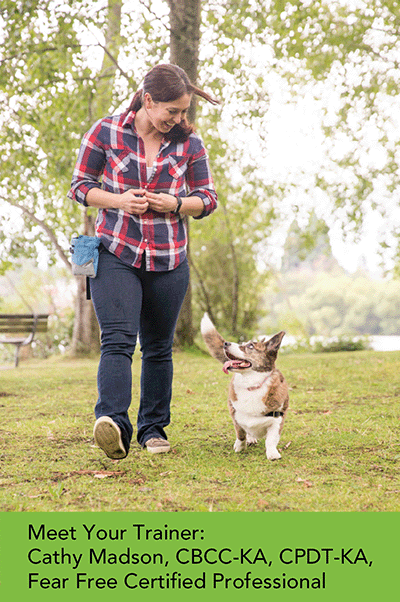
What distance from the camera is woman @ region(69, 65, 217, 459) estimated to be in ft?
9.37

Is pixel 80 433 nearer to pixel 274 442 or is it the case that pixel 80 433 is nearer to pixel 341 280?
pixel 274 442

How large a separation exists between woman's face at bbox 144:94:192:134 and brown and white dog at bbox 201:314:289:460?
117 cm

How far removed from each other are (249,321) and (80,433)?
1325 cm

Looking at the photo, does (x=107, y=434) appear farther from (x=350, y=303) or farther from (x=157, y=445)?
(x=350, y=303)

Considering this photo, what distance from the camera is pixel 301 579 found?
1.96m

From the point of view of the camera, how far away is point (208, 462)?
3.15 m

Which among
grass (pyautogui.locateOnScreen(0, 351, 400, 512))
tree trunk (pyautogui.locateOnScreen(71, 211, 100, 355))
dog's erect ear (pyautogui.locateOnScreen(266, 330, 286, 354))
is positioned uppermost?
dog's erect ear (pyautogui.locateOnScreen(266, 330, 286, 354))

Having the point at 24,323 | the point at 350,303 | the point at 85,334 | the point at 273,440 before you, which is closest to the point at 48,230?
the point at 85,334

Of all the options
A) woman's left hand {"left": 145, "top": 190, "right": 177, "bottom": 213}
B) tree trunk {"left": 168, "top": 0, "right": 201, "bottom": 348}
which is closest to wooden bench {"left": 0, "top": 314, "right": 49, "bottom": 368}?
tree trunk {"left": 168, "top": 0, "right": 201, "bottom": 348}

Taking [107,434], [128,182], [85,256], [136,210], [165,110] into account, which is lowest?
[107,434]

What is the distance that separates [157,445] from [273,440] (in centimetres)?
63

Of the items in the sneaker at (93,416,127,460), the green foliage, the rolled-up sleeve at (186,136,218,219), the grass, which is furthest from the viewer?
the green foliage

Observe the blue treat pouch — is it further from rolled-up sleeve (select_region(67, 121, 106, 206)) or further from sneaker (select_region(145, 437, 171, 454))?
sneaker (select_region(145, 437, 171, 454))

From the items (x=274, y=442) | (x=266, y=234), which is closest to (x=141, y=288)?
(x=274, y=442)
